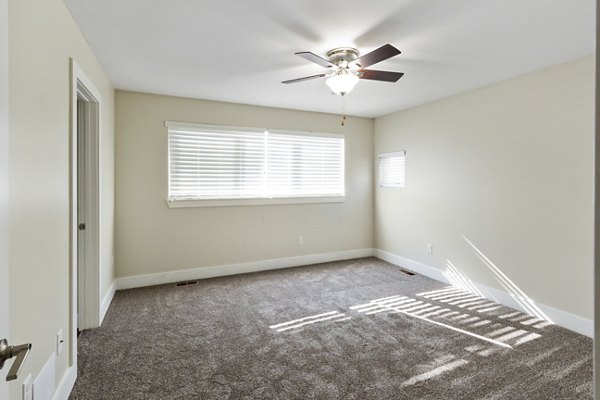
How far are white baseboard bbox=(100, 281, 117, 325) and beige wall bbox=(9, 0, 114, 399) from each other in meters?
1.13

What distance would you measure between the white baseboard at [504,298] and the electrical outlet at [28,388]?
13.2 ft

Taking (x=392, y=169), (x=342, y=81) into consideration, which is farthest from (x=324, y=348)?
(x=392, y=169)

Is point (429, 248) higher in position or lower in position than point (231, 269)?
higher

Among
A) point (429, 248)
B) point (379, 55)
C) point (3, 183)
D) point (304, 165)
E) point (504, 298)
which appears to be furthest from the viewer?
point (304, 165)

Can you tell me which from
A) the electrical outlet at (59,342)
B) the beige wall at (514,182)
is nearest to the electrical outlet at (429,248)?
the beige wall at (514,182)

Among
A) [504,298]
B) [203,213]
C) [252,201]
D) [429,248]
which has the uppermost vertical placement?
[252,201]

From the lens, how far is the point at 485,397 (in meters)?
1.95

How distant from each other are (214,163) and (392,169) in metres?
2.82

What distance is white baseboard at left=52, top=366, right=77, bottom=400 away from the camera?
6.02 feet

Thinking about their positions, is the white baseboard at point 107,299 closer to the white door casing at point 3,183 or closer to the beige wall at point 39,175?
the beige wall at point 39,175

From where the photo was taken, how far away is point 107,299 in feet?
10.9

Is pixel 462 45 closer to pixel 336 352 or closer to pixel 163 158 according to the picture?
pixel 336 352

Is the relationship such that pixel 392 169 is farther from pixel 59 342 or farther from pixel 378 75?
pixel 59 342

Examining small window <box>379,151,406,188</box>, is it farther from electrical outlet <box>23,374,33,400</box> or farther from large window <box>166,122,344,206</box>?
electrical outlet <box>23,374,33,400</box>
